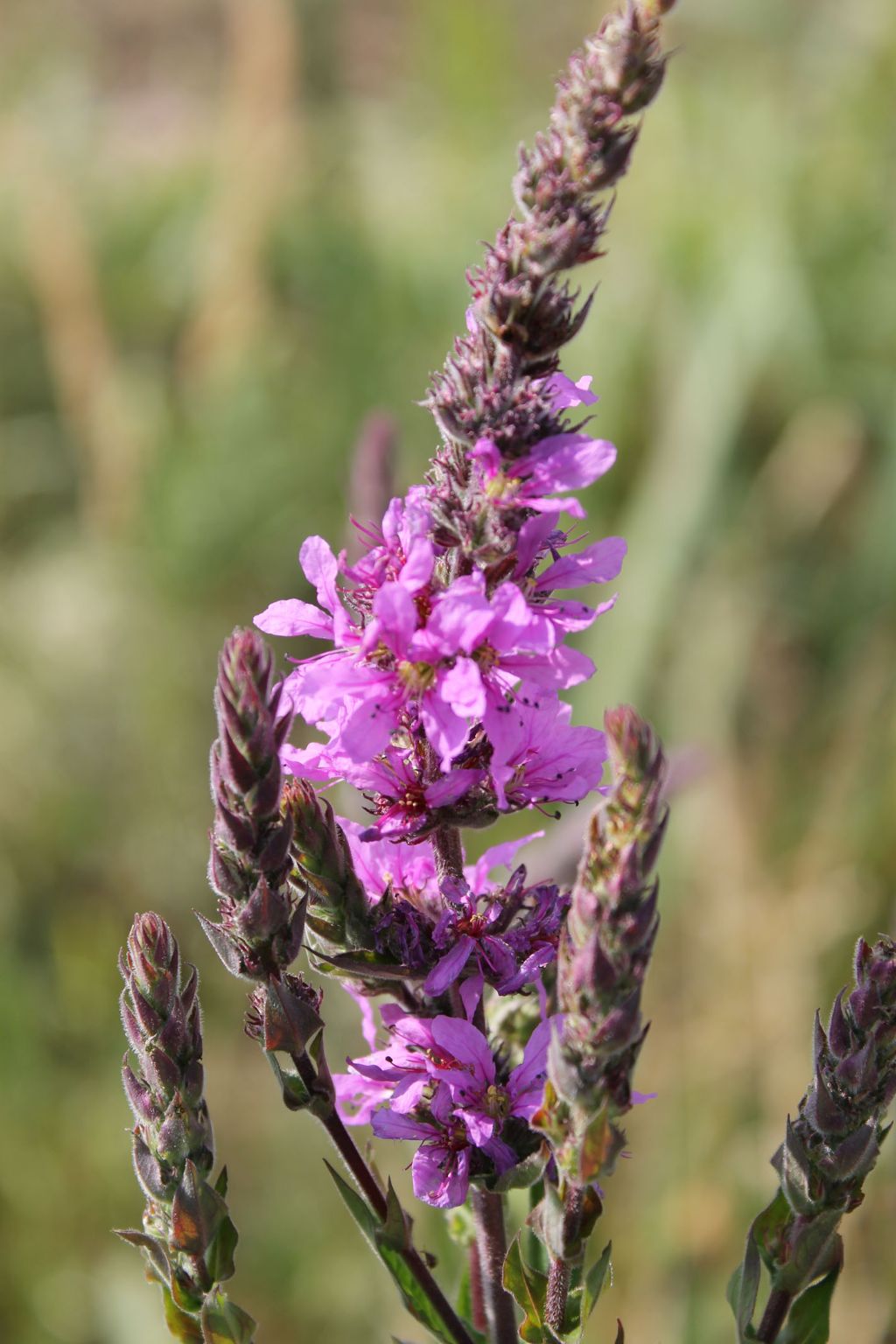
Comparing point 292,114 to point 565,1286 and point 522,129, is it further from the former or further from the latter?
point 565,1286

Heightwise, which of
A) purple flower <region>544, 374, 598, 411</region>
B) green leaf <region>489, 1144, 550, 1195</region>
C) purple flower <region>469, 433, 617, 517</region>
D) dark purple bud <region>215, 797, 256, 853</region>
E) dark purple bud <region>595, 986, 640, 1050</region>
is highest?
purple flower <region>544, 374, 598, 411</region>

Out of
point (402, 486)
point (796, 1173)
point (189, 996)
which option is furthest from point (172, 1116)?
point (402, 486)

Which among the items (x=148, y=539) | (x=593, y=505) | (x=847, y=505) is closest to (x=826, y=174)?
(x=847, y=505)

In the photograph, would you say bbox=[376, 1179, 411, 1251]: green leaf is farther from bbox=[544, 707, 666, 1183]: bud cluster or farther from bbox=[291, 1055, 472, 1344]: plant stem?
bbox=[544, 707, 666, 1183]: bud cluster

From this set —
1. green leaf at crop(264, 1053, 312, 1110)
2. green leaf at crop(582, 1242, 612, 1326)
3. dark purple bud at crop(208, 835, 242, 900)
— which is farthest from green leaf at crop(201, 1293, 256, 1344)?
dark purple bud at crop(208, 835, 242, 900)

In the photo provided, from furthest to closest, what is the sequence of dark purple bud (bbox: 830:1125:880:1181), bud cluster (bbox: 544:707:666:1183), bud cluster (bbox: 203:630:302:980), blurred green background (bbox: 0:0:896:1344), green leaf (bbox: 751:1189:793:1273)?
blurred green background (bbox: 0:0:896:1344), green leaf (bbox: 751:1189:793:1273), dark purple bud (bbox: 830:1125:880:1181), bud cluster (bbox: 203:630:302:980), bud cluster (bbox: 544:707:666:1183)

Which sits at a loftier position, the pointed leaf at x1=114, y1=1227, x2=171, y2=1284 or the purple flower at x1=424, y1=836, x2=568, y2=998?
the purple flower at x1=424, y1=836, x2=568, y2=998

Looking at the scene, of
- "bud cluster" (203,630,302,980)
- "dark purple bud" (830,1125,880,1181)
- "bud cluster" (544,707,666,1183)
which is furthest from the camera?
"dark purple bud" (830,1125,880,1181)

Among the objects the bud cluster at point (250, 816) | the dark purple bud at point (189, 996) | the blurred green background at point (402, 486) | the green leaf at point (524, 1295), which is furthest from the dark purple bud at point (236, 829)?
the blurred green background at point (402, 486)
